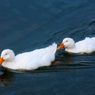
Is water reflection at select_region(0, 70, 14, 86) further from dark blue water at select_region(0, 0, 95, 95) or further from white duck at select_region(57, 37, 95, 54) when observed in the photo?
white duck at select_region(57, 37, 95, 54)

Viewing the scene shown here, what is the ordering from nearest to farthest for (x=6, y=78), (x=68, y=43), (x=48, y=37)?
(x=6, y=78)
(x=68, y=43)
(x=48, y=37)

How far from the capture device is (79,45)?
11891 mm

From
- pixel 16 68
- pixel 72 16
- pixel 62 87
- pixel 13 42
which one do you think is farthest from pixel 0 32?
pixel 62 87

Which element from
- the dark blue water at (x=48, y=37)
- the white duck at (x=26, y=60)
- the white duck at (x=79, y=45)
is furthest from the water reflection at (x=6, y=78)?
the white duck at (x=79, y=45)

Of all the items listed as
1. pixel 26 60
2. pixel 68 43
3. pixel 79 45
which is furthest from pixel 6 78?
pixel 79 45

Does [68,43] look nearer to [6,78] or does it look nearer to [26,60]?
[26,60]

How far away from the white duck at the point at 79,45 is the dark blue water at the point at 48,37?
28 cm

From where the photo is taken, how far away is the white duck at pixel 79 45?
38.2 ft

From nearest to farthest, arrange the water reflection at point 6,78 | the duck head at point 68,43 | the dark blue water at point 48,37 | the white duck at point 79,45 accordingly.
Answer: the dark blue water at point 48,37 < the water reflection at point 6,78 < the white duck at point 79,45 < the duck head at point 68,43

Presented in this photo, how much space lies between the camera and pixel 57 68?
10.4m

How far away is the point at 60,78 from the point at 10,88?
5.94 ft

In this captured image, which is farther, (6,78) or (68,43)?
(68,43)

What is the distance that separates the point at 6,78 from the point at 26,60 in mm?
1011

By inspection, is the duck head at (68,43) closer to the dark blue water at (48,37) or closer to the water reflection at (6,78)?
the dark blue water at (48,37)
